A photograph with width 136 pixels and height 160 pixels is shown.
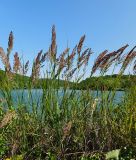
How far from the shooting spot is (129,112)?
4.70m

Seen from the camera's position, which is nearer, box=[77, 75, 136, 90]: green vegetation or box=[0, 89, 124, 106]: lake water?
box=[0, 89, 124, 106]: lake water

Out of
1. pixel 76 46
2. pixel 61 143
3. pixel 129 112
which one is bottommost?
pixel 61 143

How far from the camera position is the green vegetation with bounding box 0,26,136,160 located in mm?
4605

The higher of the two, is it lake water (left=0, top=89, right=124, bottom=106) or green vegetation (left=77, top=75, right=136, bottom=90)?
green vegetation (left=77, top=75, right=136, bottom=90)

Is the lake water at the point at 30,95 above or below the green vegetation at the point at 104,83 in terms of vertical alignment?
below

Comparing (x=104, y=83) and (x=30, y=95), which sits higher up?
(x=104, y=83)

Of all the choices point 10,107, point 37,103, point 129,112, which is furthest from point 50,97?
point 129,112

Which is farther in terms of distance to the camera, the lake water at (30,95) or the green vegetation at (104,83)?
the green vegetation at (104,83)

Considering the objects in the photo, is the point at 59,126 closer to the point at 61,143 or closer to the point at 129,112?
the point at 61,143

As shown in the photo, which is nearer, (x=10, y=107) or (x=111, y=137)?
(x=111, y=137)

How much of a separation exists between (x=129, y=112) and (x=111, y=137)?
354 mm

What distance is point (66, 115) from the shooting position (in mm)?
4766

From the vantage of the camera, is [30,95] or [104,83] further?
[104,83]

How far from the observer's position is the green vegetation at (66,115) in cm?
461
